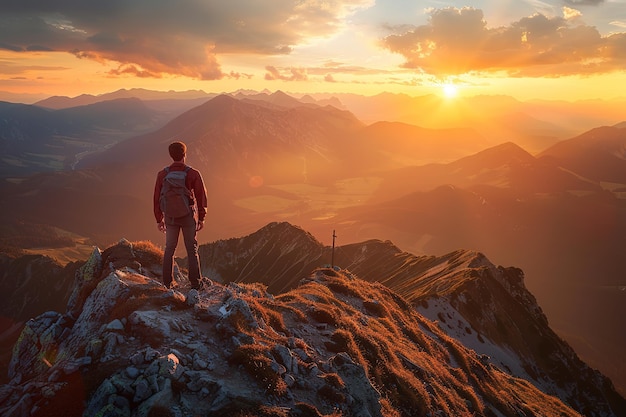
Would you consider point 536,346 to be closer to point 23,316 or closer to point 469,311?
point 469,311

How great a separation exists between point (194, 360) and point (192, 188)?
6.50 m

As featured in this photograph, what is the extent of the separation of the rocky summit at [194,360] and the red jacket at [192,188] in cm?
315

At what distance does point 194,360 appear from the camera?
11188 mm

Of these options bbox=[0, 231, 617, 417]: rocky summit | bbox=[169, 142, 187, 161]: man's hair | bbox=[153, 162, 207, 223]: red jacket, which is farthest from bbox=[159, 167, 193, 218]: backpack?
bbox=[0, 231, 617, 417]: rocky summit

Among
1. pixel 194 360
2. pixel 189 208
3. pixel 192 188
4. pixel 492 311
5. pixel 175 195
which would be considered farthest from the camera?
pixel 492 311

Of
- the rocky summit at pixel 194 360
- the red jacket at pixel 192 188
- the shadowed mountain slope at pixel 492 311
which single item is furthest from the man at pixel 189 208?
the shadowed mountain slope at pixel 492 311

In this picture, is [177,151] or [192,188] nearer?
[177,151]

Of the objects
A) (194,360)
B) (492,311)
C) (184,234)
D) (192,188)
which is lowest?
(492,311)

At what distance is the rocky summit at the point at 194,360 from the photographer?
960 cm

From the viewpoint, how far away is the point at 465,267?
9769 cm

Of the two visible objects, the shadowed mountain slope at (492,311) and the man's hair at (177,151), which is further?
the shadowed mountain slope at (492,311)

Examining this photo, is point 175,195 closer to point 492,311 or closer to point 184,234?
point 184,234

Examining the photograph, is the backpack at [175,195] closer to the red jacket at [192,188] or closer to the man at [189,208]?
the man at [189,208]

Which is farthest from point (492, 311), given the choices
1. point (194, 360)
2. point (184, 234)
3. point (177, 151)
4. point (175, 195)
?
point (177, 151)
